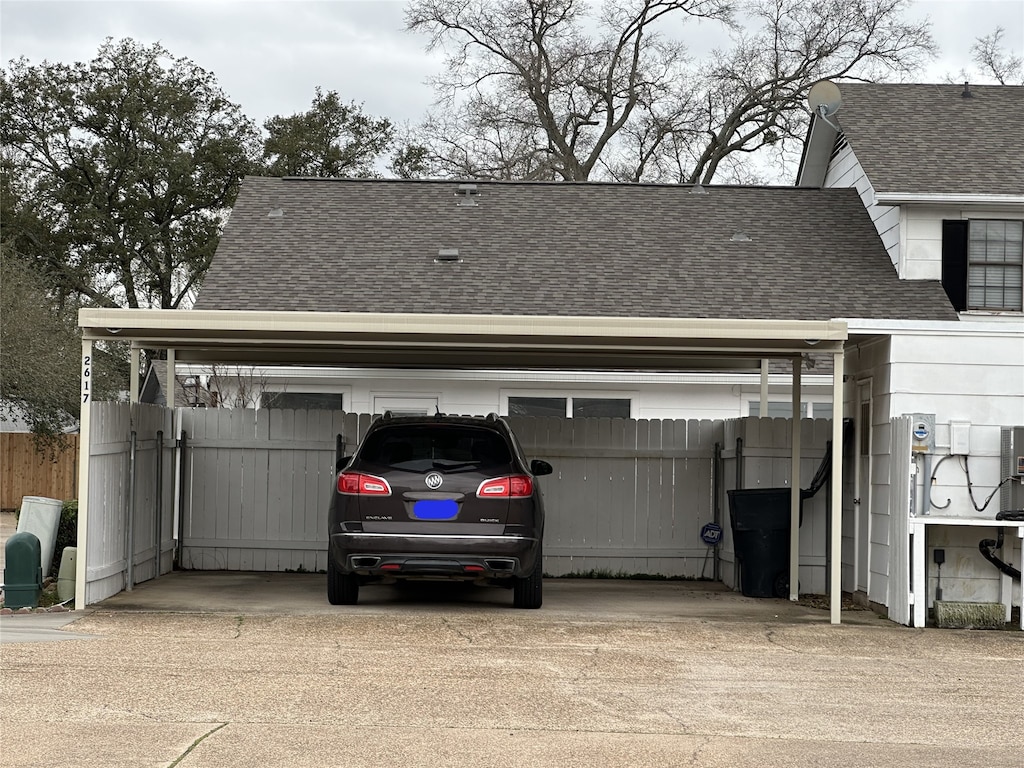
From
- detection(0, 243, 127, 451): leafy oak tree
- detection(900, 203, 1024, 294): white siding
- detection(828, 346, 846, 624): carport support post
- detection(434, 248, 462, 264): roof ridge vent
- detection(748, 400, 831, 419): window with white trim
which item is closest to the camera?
detection(828, 346, 846, 624): carport support post

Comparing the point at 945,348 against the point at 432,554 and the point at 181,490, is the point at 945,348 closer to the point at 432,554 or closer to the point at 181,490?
the point at 432,554

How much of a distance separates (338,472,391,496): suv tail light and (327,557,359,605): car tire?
0.89m

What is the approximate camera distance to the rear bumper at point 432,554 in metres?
11.2

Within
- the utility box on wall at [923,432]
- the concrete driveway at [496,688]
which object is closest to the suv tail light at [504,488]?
the concrete driveway at [496,688]

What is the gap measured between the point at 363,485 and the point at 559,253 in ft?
19.1

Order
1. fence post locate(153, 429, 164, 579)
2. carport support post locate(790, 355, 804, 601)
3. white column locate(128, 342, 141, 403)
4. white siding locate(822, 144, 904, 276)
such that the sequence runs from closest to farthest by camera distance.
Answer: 1. carport support post locate(790, 355, 804, 601)
2. white column locate(128, 342, 141, 403)
3. fence post locate(153, 429, 164, 579)
4. white siding locate(822, 144, 904, 276)

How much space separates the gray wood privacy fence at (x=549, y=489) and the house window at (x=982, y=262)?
2964 millimetres

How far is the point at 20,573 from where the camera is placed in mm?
11492

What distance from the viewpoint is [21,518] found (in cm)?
1252

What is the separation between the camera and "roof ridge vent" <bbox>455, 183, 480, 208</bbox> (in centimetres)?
1786

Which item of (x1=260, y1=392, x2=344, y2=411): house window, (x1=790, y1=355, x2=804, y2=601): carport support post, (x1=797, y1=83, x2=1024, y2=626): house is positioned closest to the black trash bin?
(x1=790, y1=355, x2=804, y2=601): carport support post

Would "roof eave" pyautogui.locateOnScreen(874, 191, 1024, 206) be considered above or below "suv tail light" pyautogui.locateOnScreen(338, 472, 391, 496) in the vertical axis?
above

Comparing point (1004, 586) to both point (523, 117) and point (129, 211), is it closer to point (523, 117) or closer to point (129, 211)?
point (523, 117)

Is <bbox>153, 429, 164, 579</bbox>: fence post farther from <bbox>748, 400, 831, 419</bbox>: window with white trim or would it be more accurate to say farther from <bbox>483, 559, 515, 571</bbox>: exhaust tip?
<bbox>748, 400, 831, 419</bbox>: window with white trim
